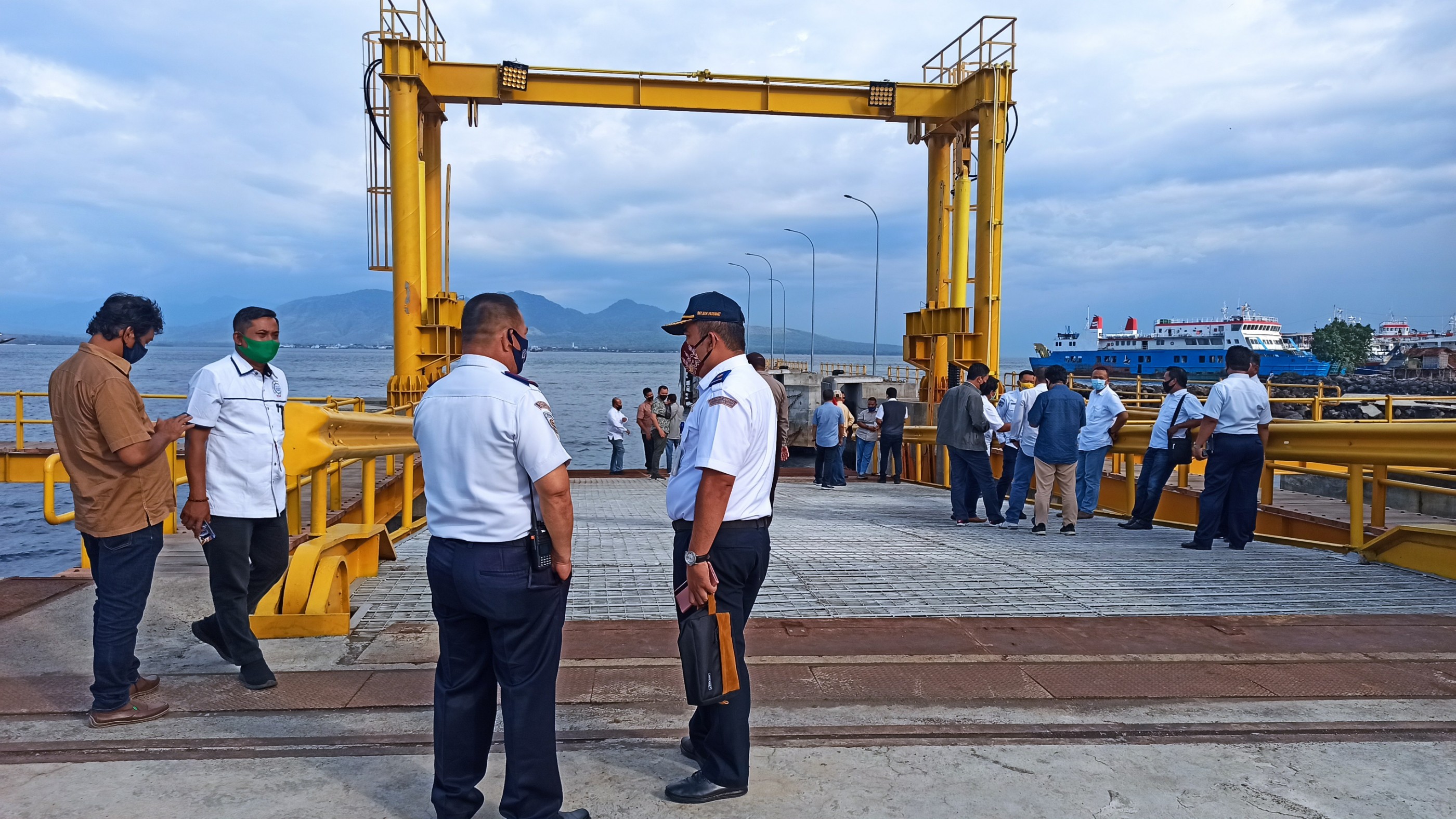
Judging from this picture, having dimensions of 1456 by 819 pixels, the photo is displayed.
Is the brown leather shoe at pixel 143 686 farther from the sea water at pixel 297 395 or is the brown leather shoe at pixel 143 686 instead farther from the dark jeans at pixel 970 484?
the dark jeans at pixel 970 484

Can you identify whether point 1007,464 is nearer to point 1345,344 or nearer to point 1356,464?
point 1356,464

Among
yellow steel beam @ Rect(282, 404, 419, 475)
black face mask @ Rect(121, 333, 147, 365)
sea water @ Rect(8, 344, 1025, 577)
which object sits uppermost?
black face mask @ Rect(121, 333, 147, 365)

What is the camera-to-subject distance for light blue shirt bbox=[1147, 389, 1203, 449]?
910 cm

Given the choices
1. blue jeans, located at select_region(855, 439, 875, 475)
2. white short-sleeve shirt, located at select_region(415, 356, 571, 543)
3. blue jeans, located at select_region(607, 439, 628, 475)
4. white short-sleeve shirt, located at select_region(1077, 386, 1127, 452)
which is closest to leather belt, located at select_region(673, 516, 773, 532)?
white short-sleeve shirt, located at select_region(415, 356, 571, 543)

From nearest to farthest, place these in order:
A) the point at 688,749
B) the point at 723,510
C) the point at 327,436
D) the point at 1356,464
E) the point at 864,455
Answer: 1. the point at 723,510
2. the point at 688,749
3. the point at 327,436
4. the point at 1356,464
5. the point at 864,455

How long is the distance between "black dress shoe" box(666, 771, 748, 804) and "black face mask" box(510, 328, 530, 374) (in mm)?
1509

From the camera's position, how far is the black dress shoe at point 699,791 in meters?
3.18

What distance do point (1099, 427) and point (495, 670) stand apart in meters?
8.93

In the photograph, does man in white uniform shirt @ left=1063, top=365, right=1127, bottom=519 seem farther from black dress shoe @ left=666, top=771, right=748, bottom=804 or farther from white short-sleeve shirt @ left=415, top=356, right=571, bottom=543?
white short-sleeve shirt @ left=415, top=356, right=571, bottom=543

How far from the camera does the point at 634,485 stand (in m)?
15.5

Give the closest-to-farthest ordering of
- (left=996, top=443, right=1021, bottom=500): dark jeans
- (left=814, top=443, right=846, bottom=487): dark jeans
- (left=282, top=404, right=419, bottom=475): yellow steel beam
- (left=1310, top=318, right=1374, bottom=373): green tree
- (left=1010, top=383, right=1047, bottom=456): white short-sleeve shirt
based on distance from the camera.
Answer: (left=282, top=404, right=419, bottom=475): yellow steel beam, (left=1010, top=383, right=1047, bottom=456): white short-sleeve shirt, (left=996, top=443, right=1021, bottom=500): dark jeans, (left=814, top=443, right=846, bottom=487): dark jeans, (left=1310, top=318, right=1374, bottom=373): green tree

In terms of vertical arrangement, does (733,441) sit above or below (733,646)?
above

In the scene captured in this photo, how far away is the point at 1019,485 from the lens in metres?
10.1

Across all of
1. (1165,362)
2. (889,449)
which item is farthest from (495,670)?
(1165,362)
